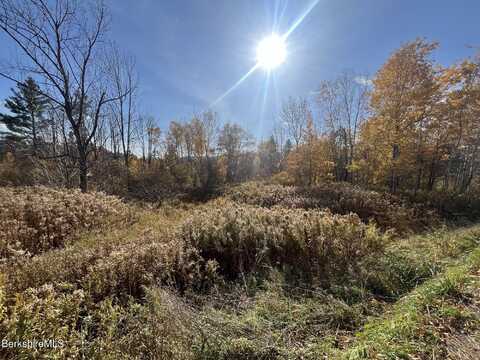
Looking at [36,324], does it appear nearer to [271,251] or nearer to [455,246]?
[271,251]

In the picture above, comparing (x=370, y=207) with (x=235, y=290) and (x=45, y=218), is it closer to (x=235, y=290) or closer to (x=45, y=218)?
(x=235, y=290)

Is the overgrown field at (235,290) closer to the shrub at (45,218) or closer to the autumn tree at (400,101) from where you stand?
the shrub at (45,218)

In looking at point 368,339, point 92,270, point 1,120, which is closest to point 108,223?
point 92,270

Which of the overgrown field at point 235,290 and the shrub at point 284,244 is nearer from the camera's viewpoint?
the overgrown field at point 235,290

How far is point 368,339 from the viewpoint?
2.00 metres

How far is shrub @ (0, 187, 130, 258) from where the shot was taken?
3781 millimetres

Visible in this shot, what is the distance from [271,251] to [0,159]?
3742cm

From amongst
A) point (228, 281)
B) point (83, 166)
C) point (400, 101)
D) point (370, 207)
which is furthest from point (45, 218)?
point (400, 101)

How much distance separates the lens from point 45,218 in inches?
176

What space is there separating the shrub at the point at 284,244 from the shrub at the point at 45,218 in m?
2.81

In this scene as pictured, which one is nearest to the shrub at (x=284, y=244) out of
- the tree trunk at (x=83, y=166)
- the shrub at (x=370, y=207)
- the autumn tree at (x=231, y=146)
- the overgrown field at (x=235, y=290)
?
the overgrown field at (x=235, y=290)

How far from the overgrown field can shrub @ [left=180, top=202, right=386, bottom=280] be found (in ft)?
0.09


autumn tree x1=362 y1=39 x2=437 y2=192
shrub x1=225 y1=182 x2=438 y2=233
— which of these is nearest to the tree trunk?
shrub x1=225 y1=182 x2=438 y2=233

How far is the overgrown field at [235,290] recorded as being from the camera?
188cm
